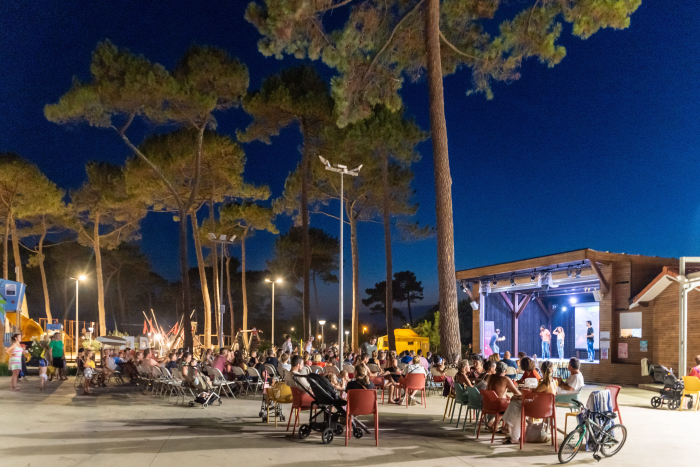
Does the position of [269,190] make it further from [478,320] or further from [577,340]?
[577,340]

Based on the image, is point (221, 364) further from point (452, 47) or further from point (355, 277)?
point (355, 277)

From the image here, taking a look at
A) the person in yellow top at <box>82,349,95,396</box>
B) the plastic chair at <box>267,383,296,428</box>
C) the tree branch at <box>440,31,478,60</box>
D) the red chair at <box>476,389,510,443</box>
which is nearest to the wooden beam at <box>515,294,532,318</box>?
the tree branch at <box>440,31,478,60</box>

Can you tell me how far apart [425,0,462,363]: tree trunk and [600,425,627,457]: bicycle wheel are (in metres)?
6.22

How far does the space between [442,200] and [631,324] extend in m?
6.69

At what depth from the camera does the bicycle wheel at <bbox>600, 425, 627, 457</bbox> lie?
630 centimetres

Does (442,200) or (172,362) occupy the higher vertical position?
(442,200)

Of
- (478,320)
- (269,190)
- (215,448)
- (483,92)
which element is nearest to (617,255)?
(483,92)

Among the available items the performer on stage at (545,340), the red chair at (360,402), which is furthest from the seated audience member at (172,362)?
the performer on stage at (545,340)

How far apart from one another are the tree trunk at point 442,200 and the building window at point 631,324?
5.55 metres

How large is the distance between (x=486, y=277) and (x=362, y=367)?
15.6m

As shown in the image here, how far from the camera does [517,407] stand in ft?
23.4

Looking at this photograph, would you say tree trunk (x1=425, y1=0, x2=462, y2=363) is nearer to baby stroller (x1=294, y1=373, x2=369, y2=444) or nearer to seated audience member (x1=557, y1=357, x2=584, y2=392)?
seated audience member (x1=557, y1=357, x2=584, y2=392)

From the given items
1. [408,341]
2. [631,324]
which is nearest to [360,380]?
[631,324]

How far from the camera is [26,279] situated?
158ft
